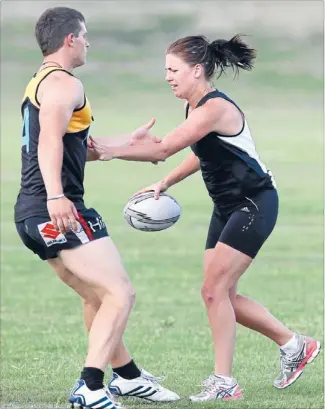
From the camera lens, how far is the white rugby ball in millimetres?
7559

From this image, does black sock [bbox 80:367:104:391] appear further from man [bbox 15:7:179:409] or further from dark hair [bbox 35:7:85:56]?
dark hair [bbox 35:7:85:56]

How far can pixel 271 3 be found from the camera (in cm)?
4275

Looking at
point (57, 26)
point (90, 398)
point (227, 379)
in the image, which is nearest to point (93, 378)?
point (90, 398)

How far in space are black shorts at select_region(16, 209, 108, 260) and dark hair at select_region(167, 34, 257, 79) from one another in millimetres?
1231

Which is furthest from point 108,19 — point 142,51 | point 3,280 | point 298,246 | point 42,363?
point 42,363

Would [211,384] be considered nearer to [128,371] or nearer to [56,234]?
[128,371]

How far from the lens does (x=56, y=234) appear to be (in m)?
6.58

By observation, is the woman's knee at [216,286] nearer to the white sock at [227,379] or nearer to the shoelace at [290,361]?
the white sock at [227,379]

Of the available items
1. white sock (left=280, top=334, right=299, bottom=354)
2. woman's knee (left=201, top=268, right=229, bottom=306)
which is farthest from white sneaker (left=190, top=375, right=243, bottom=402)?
white sock (left=280, top=334, right=299, bottom=354)

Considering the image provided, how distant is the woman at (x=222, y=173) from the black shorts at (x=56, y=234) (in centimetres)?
67

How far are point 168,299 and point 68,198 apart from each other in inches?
247

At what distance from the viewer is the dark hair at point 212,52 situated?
7.32 meters

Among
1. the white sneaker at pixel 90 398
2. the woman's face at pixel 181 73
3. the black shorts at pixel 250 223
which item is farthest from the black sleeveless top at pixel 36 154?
the black shorts at pixel 250 223

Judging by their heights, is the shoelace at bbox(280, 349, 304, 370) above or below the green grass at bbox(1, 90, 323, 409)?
above
